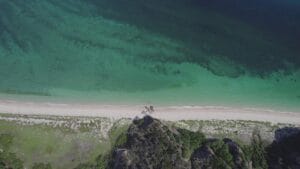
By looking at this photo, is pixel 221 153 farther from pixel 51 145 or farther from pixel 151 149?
pixel 51 145

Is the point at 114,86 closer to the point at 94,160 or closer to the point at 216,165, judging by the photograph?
the point at 94,160

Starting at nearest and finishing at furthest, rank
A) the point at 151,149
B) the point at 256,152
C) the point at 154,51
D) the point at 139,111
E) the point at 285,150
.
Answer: the point at 151,149 → the point at 285,150 → the point at 256,152 → the point at 139,111 → the point at 154,51

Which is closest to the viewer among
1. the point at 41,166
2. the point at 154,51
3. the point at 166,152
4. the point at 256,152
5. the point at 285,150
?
the point at 166,152

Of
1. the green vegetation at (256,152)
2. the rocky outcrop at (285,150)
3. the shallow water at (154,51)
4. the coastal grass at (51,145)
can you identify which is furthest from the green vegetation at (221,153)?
the coastal grass at (51,145)

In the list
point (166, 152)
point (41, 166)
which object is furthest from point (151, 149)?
point (41, 166)

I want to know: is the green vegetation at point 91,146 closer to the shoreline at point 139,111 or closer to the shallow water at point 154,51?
the shoreline at point 139,111

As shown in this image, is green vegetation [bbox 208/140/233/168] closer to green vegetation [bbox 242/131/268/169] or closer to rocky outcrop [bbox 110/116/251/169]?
rocky outcrop [bbox 110/116/251/169]

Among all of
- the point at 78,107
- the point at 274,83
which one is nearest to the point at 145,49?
the point at 78,107
